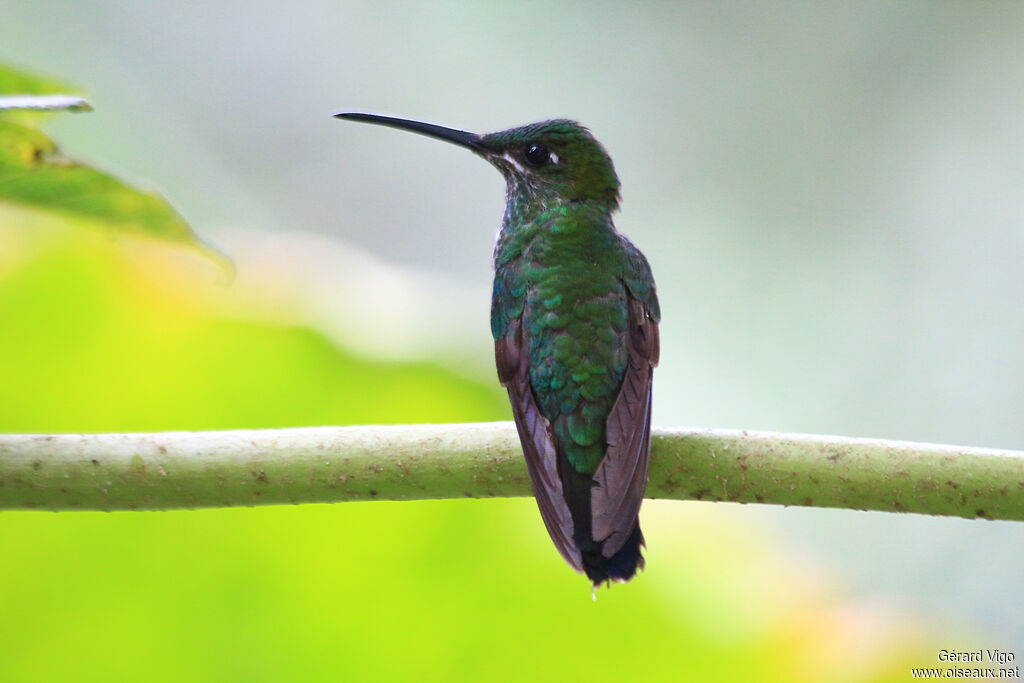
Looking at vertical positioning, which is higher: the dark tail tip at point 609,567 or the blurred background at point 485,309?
the blurred background at point 485,309

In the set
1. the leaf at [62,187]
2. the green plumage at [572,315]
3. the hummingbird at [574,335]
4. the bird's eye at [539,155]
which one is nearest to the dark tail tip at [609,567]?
the hummingbird at [574,335]

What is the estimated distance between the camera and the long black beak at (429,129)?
2.68m

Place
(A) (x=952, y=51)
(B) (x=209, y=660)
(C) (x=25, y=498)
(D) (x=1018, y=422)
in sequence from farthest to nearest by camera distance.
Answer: (A) (x=952, y=51), (D) (x=1018, y=422), (B) (x=209, y=660), (C) (x=25, y=498)

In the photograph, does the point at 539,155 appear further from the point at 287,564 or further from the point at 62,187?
the point at 62,187

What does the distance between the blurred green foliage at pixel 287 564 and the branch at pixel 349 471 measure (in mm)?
692

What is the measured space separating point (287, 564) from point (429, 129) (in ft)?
3.73

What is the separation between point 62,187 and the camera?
149 cm

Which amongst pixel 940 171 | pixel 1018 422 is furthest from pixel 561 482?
pixel 940 171

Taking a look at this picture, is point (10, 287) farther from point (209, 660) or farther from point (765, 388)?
point (765, 388)

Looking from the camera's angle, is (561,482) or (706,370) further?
(706,370)

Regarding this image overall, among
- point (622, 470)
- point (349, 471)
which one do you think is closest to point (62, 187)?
point (349, 471)

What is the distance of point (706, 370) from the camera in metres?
3.65

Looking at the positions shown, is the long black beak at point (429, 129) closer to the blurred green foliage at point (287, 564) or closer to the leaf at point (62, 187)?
the blurred green foliage at point (287, 564)

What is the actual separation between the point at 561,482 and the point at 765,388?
218 cm
